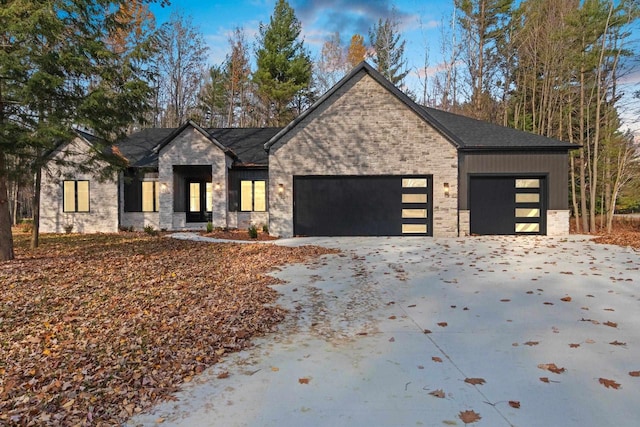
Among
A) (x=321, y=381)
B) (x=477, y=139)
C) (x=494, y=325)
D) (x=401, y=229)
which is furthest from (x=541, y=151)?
(x=321, y=381)

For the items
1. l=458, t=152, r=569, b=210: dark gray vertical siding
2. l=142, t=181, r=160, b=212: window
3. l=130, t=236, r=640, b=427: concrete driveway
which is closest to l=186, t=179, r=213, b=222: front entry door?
l=142, t=181, r=160, b=212: window

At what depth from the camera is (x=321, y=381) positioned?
3.06 metres

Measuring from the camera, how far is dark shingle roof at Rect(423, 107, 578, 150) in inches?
525

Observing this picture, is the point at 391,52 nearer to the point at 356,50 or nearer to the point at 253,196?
the point at 356,50

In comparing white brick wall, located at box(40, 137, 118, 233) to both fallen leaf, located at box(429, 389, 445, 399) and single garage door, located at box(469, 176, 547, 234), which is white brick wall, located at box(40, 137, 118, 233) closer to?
single garage door, located at box(469, 176, 547, 234)

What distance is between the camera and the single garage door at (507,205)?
13.9m

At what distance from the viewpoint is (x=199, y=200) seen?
1747cm

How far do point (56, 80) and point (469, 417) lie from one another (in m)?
8.47

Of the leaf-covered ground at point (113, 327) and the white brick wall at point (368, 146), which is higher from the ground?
the white brick wall at point (368, 146)

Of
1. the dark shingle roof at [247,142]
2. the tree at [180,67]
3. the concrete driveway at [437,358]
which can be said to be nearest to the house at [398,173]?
the dark shingle roof at [247,142]

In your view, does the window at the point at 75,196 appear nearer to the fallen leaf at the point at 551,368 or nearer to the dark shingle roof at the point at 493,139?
the dark shingle roof at the point at 493,139

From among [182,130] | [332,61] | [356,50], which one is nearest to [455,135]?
[182,130]

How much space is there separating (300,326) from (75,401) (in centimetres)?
232

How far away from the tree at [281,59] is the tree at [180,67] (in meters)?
4.34
